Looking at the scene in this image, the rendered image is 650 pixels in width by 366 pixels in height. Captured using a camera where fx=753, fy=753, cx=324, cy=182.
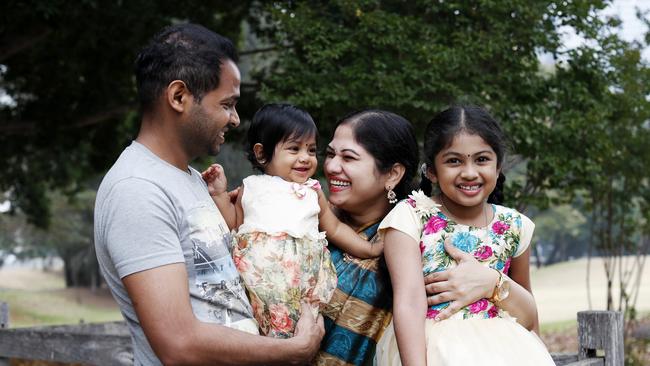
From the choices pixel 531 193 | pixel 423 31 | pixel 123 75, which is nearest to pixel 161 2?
pixel 123 75

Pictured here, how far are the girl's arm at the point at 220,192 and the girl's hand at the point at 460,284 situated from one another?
739 millimetres

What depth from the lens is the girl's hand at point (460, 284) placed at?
260cm

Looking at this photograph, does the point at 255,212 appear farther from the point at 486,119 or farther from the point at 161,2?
the point at 161,2

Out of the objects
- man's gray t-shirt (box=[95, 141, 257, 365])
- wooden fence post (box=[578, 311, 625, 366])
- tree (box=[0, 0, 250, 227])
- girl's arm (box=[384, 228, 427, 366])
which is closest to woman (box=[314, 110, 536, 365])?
girl's arm (box=[384, 228, 427, 366])

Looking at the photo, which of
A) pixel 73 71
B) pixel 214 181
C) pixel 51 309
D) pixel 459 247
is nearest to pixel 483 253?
pixel 459 247

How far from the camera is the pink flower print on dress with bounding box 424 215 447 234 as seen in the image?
273 centimetres

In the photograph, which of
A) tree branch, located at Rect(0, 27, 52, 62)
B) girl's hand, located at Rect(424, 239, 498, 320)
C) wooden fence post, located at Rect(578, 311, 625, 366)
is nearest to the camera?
girl's hand, located at Rect(424, 239, 498, 320)

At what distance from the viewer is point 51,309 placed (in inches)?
1045

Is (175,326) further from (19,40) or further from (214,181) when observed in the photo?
(19,40)

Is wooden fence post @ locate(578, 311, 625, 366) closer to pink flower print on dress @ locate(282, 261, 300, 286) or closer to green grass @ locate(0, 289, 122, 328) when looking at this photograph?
pink flower print on dress @ locate(282, 261, 300, 286)

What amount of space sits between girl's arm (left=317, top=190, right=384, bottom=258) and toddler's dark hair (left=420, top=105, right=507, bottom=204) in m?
0.39

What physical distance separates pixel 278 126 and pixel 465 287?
907 mm

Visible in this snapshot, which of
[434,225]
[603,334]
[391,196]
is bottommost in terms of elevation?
[603,334]

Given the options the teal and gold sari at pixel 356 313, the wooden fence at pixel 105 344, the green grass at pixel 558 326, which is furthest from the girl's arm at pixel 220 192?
the green grass at pixel 558 326
